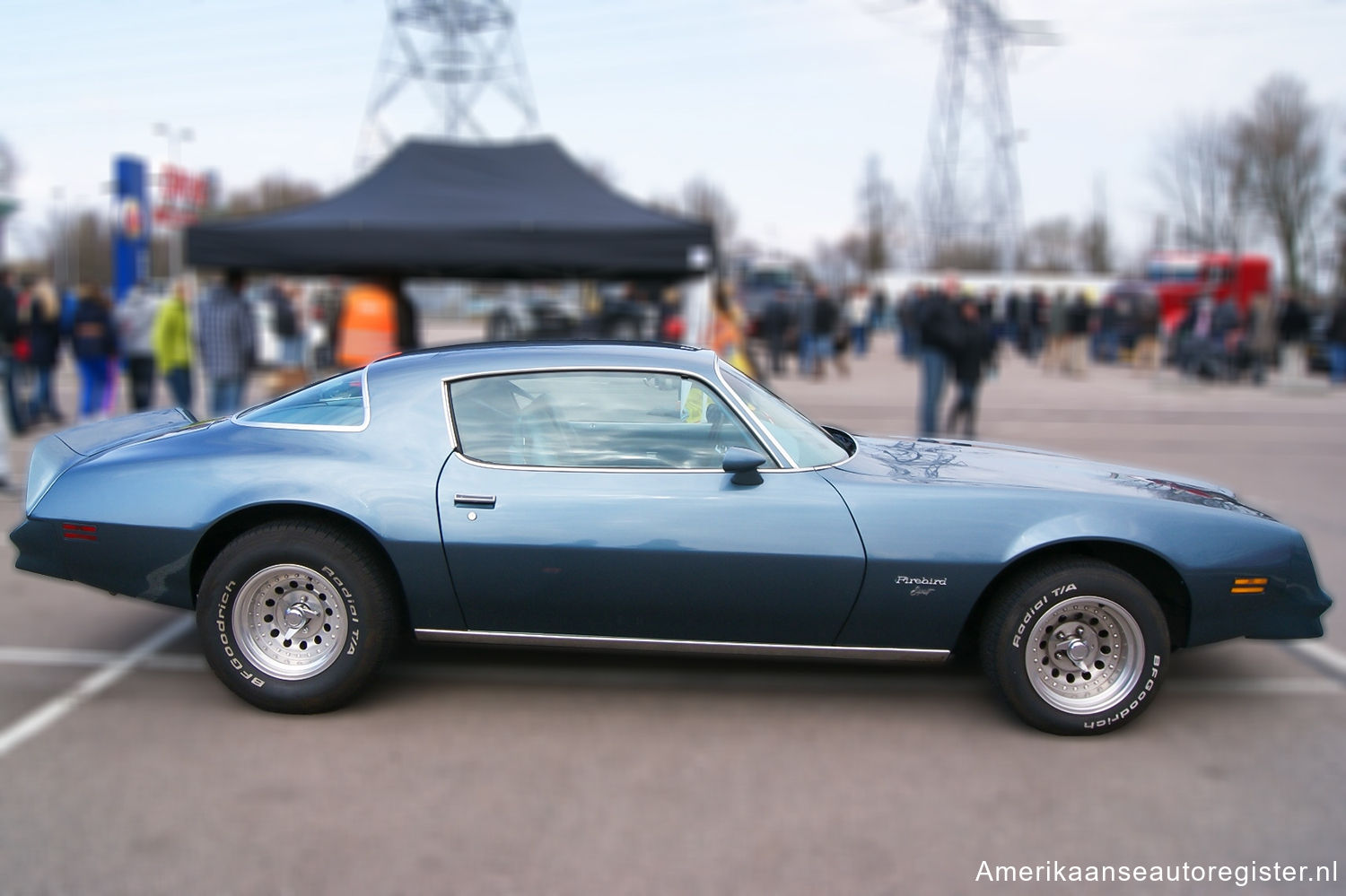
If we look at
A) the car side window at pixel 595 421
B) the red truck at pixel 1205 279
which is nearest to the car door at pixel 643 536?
the car side window at pixel 595 421

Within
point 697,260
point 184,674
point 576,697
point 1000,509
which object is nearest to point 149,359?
point 697,260

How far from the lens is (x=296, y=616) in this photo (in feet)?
12.8

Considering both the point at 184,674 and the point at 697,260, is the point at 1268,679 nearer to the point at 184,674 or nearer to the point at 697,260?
the point at 184,674

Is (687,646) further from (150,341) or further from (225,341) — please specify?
(150,341)

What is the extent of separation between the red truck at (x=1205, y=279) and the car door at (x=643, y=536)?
27.2 metres

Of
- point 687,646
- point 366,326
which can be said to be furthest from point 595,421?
point 366,326

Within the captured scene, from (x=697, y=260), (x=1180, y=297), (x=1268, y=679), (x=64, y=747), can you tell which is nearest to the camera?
(x=64, y=747)

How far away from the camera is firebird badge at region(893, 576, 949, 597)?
3662mm


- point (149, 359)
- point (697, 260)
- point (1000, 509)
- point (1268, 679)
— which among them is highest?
point (697, 260)

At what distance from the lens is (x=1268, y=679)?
14.4 feet

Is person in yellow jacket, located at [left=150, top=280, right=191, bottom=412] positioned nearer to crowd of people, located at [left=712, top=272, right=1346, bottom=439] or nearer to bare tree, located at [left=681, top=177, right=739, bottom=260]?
crowd of people, located at [left=712, top=272, right=1346, bottom=439]

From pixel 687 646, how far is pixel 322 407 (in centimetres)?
167

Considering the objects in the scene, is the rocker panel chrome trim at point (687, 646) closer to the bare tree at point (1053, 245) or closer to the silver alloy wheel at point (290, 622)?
the silver alloy wheel at point (290, 622)

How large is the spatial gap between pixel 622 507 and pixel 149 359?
31.8ft
